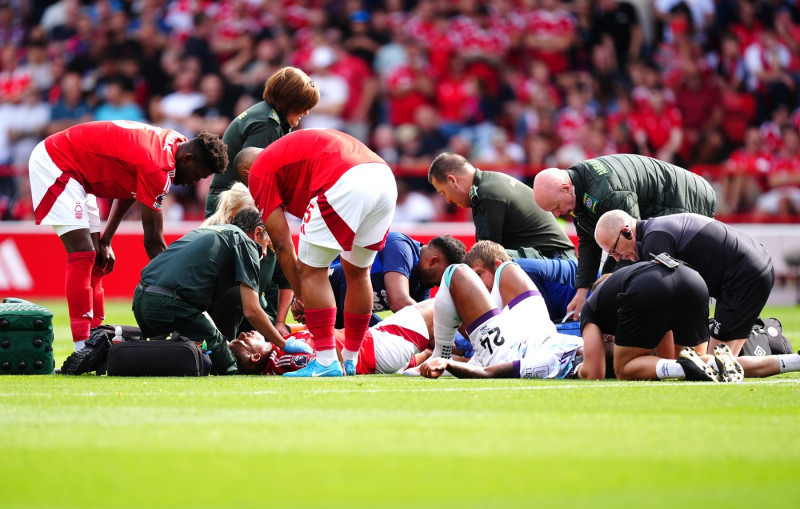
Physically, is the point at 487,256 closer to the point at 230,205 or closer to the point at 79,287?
the point at 230,205

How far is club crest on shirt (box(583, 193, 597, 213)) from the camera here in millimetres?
8531

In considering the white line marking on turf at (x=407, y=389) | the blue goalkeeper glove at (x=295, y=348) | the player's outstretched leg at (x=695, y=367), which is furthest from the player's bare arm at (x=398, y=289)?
the player's outstretched leg at (x=695, y=367)

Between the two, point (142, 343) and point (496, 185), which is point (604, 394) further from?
point (496, 185)

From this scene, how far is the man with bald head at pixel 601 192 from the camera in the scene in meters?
8.55

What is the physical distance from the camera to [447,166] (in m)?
9.93

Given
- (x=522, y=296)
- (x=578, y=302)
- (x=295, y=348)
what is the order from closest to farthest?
(x=522, y=296)
(x=295, y=348)
(x=578, y=302)

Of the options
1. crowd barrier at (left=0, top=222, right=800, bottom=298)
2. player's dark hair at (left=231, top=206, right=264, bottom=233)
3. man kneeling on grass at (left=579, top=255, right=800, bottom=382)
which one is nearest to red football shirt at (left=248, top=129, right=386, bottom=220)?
player's dark hair at (left=231, top=206, right=264, bottom=233)

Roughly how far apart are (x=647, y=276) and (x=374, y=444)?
2.94 meters

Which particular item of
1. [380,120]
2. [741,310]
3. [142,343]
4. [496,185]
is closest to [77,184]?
[142,343]

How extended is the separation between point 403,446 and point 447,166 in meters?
5.70

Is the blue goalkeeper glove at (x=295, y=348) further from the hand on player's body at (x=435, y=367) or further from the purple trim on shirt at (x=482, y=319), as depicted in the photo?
the purple trim on shirt at (x=482, y=319)

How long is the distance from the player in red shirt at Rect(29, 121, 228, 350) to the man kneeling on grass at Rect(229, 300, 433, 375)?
1.25 metres

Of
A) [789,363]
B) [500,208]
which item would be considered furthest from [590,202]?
[789,363]

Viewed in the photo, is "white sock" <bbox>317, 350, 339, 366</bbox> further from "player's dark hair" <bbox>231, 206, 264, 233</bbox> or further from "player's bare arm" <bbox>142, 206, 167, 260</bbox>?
"player's bare arm" <bbox>142, 206, 167, 260</bbox>
